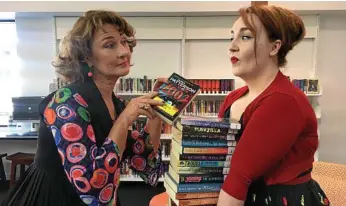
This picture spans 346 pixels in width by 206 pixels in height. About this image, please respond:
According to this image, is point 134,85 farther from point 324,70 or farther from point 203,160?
point 203,160

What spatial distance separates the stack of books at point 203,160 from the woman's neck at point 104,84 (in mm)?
345

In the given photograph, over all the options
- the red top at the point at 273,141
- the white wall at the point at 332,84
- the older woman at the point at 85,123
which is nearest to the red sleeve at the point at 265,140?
the red top at the point at 273,141

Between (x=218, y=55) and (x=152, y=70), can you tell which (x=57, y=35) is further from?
(x=218, y=55)

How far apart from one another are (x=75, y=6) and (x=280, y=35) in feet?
11.3

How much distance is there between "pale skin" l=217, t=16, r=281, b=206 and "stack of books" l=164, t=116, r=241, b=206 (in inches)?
5.1

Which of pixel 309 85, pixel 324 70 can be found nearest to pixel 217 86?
pixel 309 85

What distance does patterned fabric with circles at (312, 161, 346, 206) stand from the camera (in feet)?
6.78

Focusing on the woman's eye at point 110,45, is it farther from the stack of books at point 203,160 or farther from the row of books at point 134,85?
the row of books at point 134,85

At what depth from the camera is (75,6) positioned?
12.5ft

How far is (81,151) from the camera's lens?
0.90m

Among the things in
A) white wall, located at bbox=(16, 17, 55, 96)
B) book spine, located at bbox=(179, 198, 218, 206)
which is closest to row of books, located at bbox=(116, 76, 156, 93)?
white wall, located at bbox=(16, 17, 55, 96)

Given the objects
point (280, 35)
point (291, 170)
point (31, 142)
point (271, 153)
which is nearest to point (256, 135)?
point (271, 153)

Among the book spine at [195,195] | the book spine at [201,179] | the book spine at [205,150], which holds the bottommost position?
the book spine at [195,195]

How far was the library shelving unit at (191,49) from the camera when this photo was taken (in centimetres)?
403
